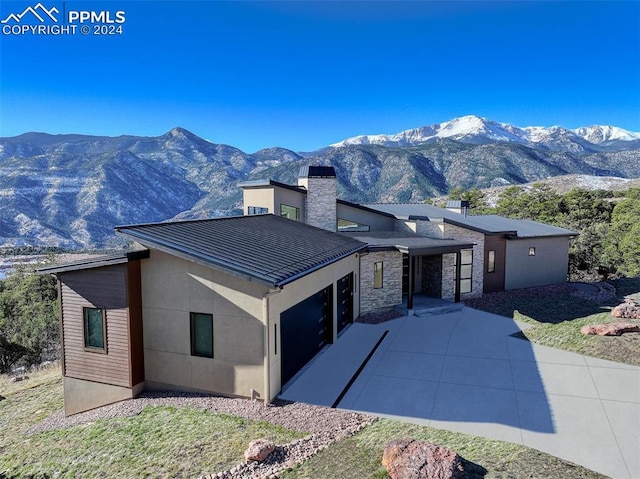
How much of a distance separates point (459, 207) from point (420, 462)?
2010 cm

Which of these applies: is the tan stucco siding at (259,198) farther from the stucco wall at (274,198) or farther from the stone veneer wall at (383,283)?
the stone veneer wall at (383,283)

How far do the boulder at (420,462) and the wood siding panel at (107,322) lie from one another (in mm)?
6659

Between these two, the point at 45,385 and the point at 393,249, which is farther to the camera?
the point at 393,249

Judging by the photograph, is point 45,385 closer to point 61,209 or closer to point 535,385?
point 535,385

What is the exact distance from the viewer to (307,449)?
274 inches

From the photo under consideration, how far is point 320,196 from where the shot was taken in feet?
64.4

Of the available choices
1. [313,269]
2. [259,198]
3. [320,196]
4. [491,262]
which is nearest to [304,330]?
[313,269]

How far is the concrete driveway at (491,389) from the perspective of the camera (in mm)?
7410

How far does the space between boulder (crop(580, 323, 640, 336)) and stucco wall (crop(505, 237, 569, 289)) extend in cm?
753

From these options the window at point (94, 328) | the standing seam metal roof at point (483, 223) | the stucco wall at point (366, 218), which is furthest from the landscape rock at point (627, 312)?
the window at point (94, 328)

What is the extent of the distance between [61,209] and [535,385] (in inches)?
3958

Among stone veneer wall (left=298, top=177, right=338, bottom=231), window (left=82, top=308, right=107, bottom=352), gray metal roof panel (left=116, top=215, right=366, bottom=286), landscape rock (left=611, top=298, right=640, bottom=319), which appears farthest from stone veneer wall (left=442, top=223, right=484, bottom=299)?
window (left=82, top=308, right=107, bottom=352)

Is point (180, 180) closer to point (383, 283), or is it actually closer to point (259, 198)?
point (259, 198)

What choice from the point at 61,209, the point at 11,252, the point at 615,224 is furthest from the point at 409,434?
the point at 61,209
